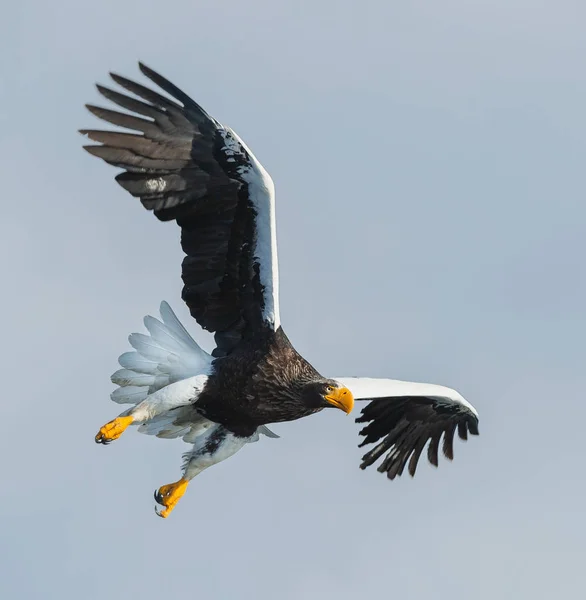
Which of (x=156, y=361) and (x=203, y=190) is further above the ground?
(x=203, y=190)

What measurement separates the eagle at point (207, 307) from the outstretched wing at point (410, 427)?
158 cm

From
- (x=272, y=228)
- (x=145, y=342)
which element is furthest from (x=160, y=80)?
(x=145, y=342)

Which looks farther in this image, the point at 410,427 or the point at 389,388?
the point at 410,427

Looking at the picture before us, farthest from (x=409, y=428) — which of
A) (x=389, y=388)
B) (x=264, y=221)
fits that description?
(x=264, y=221)

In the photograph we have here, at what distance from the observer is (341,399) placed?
512 inches

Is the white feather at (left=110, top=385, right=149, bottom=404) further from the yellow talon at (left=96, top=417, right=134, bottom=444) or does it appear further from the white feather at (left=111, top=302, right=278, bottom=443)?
the yellow talon at (left=96, top=417, right=134, bottom=444)

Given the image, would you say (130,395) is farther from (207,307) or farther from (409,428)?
(409,428)

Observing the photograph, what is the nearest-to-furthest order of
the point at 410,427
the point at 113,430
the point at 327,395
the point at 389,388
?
1. the point at 113,430
2. the point at 327,395
3. the point at 389,388
4. the point at 410,427

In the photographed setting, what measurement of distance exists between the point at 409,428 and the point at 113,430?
12.7 feet

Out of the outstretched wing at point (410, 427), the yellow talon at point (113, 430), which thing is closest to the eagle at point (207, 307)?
the yellow talon at point (113, 430)

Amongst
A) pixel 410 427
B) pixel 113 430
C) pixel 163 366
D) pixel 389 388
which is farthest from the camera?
pixel 410 427

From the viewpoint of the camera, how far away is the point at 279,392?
13.1 m

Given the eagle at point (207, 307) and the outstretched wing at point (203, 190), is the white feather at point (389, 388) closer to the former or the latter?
the eagle at point (207, 307)

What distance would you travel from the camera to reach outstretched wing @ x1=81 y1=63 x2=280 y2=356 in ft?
41.4
